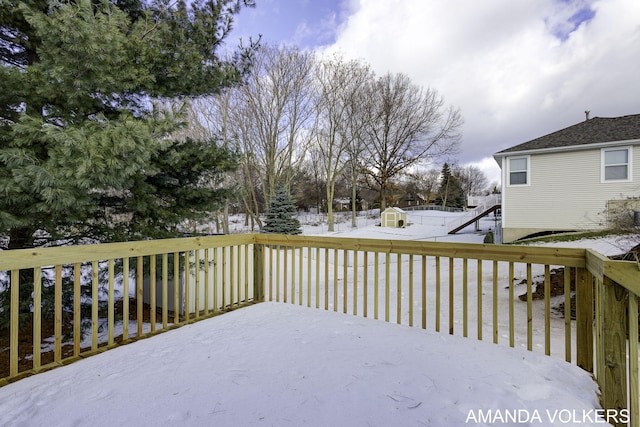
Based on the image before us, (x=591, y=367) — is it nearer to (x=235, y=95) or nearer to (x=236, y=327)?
(x=236, y=327)

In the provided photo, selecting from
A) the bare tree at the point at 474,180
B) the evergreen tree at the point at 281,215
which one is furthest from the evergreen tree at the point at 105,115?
the bare tree at the point at 474,180

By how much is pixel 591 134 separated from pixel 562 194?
86.9 inches

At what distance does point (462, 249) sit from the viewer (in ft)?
8.51

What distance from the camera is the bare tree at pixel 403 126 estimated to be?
1755cm

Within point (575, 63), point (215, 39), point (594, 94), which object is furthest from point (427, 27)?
point (594, 94)

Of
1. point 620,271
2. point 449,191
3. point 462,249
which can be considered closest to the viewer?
point 620,271

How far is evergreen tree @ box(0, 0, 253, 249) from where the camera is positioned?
2.60m

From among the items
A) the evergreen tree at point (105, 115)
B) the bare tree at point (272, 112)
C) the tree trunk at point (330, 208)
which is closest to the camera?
the evergreen tree at point (105, 115)

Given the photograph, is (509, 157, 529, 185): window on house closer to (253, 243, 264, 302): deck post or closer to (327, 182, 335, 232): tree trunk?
(327, 182, 335, 232): tree trunk

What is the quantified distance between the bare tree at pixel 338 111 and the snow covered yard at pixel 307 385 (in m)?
13.9

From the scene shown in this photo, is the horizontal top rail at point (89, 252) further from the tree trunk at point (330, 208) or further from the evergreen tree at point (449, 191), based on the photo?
the evergreen tree at point (449, 191)

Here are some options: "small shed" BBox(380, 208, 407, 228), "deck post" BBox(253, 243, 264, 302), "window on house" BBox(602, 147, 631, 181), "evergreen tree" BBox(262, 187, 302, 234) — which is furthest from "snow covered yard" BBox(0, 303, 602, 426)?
"small shed" BBox(380, 208, 407, 228)

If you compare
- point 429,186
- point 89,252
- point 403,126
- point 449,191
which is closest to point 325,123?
point 403,126

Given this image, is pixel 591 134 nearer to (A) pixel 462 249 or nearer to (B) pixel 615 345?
(A) pixel 462 249
